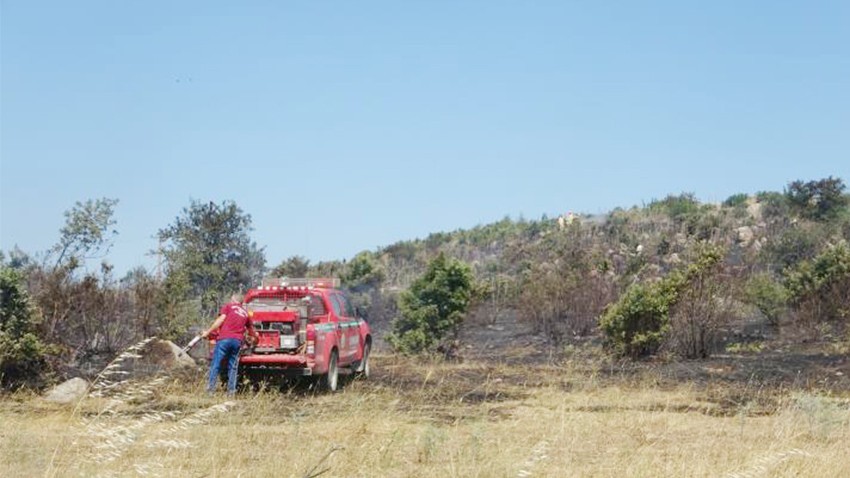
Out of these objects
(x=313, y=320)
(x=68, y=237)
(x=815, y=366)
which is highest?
(x=68, y=237)

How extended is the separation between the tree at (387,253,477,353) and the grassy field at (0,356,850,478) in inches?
250

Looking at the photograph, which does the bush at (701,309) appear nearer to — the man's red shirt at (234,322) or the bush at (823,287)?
the bush at (823,287)

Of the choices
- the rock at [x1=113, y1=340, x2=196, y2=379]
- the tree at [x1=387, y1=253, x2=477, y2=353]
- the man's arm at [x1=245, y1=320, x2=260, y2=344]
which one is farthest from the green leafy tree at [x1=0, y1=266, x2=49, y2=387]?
the tree at [x1=387, y1=253, x2=477, y2=353]

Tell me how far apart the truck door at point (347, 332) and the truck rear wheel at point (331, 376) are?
0.35m

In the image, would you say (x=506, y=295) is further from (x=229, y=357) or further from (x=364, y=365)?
(x=229, y=357)

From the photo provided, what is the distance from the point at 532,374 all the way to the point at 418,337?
17.1 feet

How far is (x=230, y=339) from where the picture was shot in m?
13.5

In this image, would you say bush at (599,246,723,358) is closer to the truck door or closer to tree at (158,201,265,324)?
the truck door

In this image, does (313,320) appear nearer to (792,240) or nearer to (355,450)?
(355,450)

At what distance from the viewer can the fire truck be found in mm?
13852

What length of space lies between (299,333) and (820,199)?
36758 mm

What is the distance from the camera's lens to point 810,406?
31.8 feet

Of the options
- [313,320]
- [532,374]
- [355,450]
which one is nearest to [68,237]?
[313,320]

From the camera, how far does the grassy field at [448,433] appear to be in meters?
6.45
